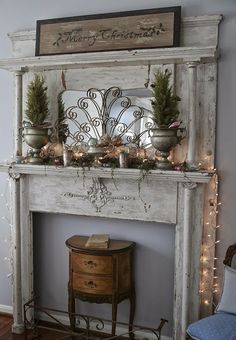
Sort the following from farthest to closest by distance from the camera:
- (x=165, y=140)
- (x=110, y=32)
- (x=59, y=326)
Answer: (x=59, y=326) → (x=110, y=32) → (x=165, y=140)

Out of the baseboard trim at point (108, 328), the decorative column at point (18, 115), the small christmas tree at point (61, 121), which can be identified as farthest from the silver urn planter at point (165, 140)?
the baseboard trim at point (108, 328)

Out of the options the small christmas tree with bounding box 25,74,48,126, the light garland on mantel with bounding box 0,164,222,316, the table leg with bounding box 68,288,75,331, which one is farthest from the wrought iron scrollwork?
the table leg with bounding box 68,288,75,331

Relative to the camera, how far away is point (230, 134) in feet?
9.38

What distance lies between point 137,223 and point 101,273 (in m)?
0.48

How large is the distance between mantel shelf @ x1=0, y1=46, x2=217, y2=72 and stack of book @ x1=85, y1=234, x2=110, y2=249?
130 cm

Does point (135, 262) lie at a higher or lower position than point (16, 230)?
lower

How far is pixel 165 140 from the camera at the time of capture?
2729mm

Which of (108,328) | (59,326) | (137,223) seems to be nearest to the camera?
(137,223)

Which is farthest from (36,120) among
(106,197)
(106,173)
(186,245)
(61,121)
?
(186,245)

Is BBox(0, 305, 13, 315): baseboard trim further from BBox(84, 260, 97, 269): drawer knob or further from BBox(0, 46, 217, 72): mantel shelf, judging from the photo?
BBox(0, 46, 217, 72): mantel shelf

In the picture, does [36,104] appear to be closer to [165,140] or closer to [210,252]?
[165,140]

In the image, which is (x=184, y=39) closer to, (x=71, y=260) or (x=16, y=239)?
(x=71, y=260)

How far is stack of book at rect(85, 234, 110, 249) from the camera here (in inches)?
118

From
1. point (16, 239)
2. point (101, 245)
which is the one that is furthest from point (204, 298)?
point (16, 239)
